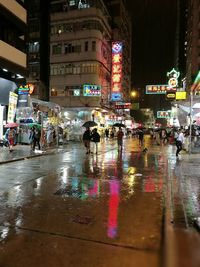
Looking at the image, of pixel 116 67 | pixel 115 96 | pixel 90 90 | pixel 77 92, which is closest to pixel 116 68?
pixel 116 67

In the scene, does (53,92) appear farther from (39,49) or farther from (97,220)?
(97,220)

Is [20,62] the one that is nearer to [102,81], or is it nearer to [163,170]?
[163,170]

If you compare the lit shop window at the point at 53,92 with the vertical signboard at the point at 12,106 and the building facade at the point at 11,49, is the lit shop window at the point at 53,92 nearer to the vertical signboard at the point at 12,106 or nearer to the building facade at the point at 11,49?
the building facade at the point at 11,49

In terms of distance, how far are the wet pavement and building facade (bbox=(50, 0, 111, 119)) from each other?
1698 inches

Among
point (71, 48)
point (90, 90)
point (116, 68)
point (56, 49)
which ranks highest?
point (56, 49)

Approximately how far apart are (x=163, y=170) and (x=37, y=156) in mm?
9275

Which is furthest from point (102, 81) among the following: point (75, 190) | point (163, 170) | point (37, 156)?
point (75, 190)

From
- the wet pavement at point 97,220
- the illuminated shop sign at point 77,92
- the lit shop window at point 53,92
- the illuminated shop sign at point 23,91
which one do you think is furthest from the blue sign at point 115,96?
the wet pavement at point 97,220

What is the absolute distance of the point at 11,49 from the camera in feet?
95.0

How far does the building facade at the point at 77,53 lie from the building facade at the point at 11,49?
2248cm

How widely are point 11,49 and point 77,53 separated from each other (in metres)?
29.0

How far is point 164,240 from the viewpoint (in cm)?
618

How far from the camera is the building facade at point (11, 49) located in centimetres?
2806

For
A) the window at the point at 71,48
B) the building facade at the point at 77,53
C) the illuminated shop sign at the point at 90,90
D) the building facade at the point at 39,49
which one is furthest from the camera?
the window at the point at 71,48
